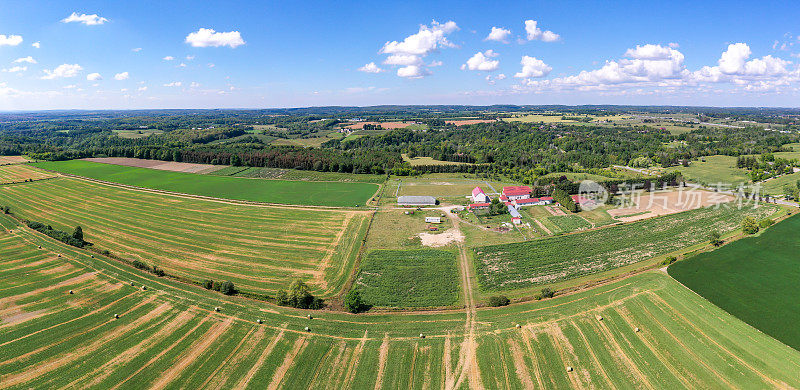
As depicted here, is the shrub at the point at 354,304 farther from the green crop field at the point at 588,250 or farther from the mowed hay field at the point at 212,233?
the green crop field at the point at 588,250

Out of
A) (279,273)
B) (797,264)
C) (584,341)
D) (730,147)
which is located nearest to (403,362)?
(584,341)

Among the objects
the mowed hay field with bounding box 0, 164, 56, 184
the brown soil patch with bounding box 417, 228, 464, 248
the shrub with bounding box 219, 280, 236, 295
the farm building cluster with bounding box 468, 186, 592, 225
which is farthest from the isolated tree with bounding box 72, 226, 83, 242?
the mowed hay field with bounding box 0, 164, 56, 184

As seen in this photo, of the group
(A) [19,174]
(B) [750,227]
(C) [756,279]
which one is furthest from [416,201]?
(A) [19,174]

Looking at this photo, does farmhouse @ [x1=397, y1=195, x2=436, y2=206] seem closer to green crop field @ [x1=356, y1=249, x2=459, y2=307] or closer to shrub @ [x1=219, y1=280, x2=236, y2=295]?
green crop field @ [x1=356, y1=249, x2=459, y2=307]

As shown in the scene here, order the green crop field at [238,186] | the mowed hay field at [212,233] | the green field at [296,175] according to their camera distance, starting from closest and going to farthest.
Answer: the mowed hay field at [212,233] < the green crop field at [238,186] < the green field at [296,175]

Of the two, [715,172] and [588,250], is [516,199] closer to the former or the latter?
[588,250]

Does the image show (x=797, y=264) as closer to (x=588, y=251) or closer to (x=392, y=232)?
(x=588, y=251)

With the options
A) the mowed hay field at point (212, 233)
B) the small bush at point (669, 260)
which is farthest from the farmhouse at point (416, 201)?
the small bush at point (669, 260)
